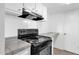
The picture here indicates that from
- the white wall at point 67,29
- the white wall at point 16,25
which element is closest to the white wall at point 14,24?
the white wall at point 16,25

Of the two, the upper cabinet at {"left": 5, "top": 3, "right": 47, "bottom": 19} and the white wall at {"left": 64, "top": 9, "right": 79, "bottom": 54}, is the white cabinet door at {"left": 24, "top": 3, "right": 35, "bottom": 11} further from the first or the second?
the white wall at {"left": 64, "top": 9, "right": 79, "bottom": 54}

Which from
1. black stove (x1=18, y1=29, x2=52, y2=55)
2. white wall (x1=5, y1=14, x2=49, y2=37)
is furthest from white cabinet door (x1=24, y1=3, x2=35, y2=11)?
black stove (x1=18, y1=29, x2=52, y2=55)

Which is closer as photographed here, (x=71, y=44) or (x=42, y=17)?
(x=42, y=17)

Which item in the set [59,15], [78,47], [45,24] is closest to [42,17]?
[45,24]

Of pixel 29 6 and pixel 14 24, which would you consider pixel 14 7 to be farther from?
pixel 14 24

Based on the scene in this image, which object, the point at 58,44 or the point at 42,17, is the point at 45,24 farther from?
the point at 58,44

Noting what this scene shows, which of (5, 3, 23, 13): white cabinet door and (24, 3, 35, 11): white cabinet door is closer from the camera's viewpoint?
(5, 3, 23, 13): white cabinet door

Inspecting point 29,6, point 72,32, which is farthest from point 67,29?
point 29,6

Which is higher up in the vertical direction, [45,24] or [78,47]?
[45,24]

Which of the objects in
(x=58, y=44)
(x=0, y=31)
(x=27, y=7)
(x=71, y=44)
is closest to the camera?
(x=0, y=31)

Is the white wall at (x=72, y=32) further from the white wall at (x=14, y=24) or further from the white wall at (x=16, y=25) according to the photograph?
the white wall at (x=14, y=24)

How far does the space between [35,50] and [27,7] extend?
0.64 meters

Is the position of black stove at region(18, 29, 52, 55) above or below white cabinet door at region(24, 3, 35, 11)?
below
